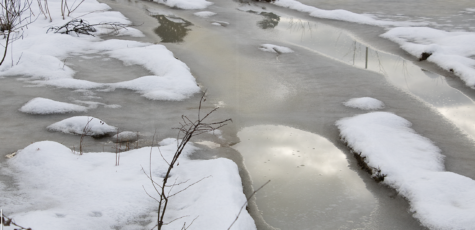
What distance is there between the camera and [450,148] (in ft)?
12.6

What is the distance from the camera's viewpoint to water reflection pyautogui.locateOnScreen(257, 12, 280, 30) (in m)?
9.65

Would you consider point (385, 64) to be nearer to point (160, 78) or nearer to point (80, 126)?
point (160, 78)

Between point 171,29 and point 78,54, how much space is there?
120 inches

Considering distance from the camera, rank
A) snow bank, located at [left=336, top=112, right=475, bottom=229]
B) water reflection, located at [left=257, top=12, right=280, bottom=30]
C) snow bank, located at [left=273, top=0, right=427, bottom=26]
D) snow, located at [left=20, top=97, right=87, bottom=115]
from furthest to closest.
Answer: water reflection, located at [left=257, top=12, right=280, bottom=30], snow bank, located at [left=273, top=0, right=427, bottom=26], snow, located at [left=20, top=97, right=87, bottom=115], snow bank, located at [left=336, top=112, right=475, bottom=229]

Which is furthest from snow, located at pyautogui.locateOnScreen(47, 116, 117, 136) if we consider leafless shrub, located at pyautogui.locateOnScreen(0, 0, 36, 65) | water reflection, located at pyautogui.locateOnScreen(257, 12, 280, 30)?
water reflection, located at pyautogui.locateOnScreen(257, 12, 280, 30)

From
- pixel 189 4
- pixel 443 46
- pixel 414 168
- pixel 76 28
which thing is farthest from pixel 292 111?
pixel 189 4

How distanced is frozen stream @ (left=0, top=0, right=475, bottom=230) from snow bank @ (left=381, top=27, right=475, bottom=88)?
41 cm

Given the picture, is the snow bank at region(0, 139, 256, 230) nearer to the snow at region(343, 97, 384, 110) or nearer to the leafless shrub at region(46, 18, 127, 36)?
the snow at region(343, 97, 384, 110)

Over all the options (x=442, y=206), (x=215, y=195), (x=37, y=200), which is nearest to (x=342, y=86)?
(x=442, y=206)

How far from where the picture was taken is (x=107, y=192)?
2723 mm

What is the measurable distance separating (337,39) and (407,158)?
552 cm

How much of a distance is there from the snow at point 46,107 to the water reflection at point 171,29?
13.4 feet

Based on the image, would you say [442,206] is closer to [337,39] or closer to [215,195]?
[215,195]

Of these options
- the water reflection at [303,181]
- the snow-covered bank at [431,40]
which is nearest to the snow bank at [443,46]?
the snow-covered bank at [431,40]
